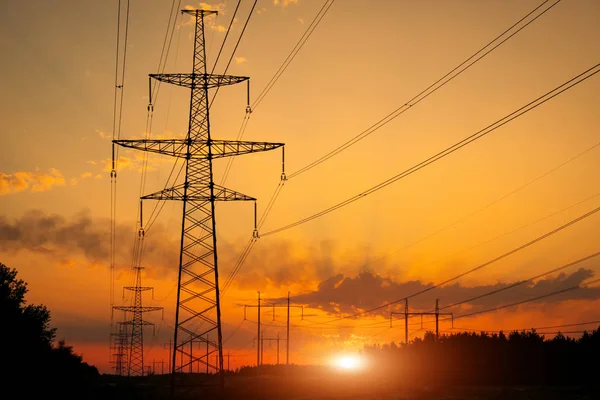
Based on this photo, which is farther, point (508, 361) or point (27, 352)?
point (508, 361)

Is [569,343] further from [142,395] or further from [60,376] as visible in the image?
[60,376]

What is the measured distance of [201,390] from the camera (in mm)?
77500

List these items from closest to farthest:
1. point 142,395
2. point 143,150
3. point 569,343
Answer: point 143,150, point 142,395, point 569,343

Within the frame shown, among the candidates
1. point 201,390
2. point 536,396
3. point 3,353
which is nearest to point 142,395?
point 201,390

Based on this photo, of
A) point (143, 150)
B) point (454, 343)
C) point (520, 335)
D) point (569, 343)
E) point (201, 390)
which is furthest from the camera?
point (454, 343)

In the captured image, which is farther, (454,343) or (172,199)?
(454,343)

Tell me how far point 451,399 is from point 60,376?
41.2m

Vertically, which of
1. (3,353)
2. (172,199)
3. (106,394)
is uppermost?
(172,199)

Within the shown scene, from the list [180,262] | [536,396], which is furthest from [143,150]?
[536,396]

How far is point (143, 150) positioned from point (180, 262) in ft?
33.9

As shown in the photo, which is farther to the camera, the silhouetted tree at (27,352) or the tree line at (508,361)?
the tree line at (508,361)

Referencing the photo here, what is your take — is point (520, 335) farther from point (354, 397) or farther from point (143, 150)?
point (143, 150)

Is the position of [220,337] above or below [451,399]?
above

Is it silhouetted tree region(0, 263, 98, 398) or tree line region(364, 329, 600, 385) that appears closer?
silhouetted tree region(0, 263, 98, 398)
